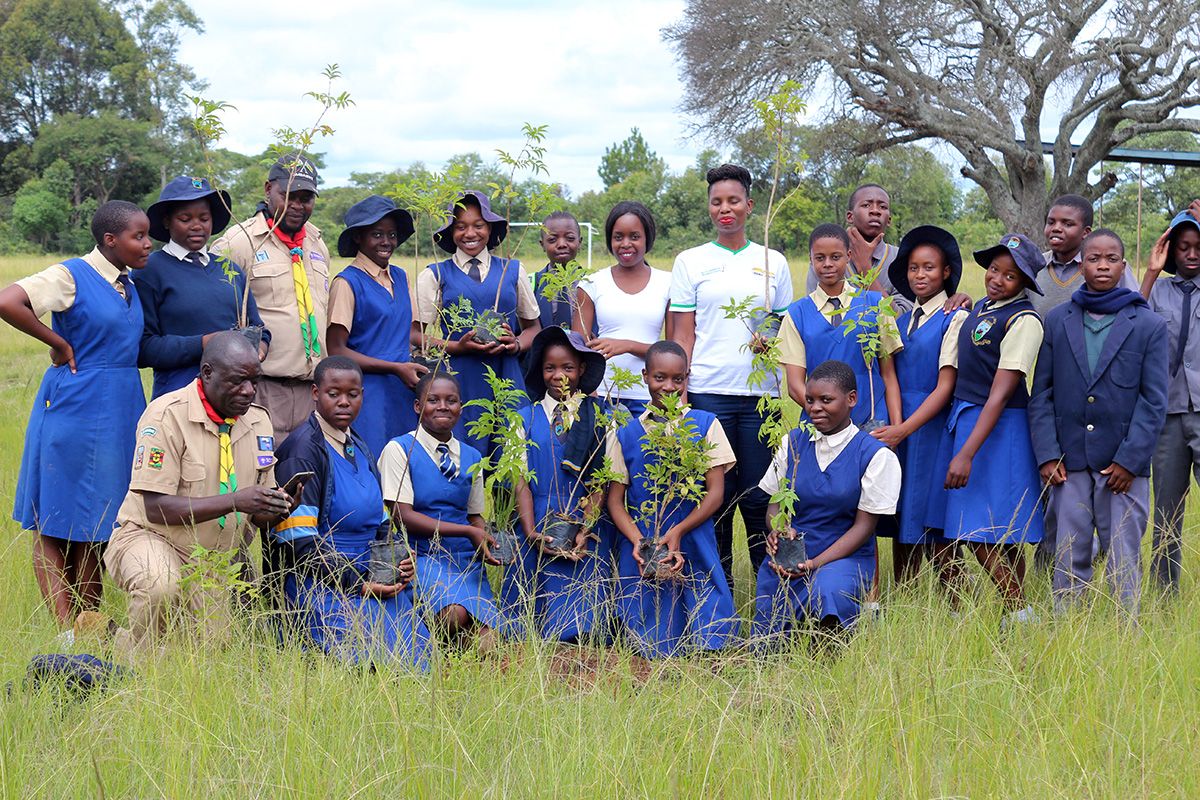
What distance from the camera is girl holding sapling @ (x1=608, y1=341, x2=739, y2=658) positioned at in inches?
200

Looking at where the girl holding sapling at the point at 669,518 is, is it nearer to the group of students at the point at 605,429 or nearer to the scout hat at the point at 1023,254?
the group of students at the point at 605,429

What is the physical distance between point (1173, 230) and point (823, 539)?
7.32 feet

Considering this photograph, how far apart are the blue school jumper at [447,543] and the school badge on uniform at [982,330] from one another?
2360 mm

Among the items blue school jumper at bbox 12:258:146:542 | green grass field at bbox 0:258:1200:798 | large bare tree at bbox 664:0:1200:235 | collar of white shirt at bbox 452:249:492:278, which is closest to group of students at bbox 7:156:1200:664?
blue school jumper at bbox 12:258:146:542

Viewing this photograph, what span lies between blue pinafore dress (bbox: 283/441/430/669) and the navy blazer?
9.59 feet

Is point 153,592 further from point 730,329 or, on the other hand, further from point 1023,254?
point 1023,254

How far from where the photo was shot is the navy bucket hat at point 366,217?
576cm

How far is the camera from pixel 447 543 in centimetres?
536

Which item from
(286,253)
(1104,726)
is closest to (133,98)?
(286,253)

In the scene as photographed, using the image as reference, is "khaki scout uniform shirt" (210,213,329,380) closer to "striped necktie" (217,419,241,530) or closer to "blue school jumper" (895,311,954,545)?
"striped necktie" (217,419,241,530)

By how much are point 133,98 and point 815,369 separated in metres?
46.3

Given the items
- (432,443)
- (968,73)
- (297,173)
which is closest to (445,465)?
(432,443)

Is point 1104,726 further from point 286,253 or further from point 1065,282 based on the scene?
point 286,253

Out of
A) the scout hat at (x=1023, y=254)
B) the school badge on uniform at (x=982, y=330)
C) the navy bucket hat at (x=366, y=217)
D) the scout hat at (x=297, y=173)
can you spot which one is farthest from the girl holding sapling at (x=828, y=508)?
the scout hat at (x=297, y=173)
